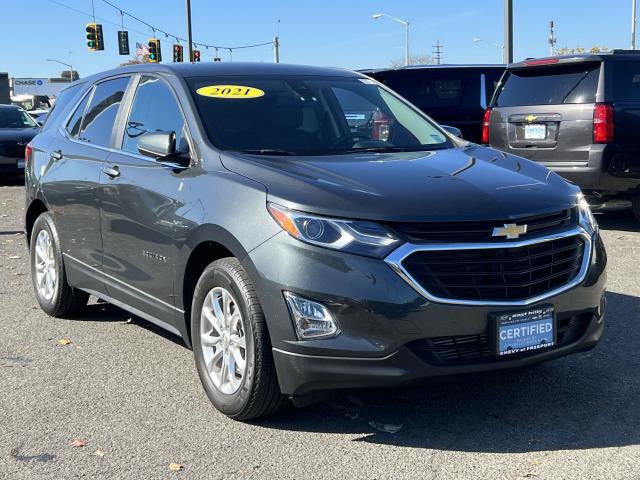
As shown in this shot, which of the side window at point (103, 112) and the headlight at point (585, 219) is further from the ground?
the side window at point (103, 112)

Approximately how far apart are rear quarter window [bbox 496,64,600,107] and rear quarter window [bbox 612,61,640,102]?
0.68ft

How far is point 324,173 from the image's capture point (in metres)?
4.02

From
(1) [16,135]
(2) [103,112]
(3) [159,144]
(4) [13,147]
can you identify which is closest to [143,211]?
(3) [159,144]

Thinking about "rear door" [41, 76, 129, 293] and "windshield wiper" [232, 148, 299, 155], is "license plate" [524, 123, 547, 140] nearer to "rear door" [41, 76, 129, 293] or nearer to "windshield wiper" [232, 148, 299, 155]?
"rear door" [41, 76, 129, 293]

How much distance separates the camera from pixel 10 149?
17.0 meters

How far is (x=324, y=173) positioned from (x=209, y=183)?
0.60 metres

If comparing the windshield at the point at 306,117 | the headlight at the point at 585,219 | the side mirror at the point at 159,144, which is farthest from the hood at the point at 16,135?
the headlight at the point at 585,219

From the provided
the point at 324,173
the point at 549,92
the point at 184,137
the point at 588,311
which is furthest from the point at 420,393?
the point at 549,92

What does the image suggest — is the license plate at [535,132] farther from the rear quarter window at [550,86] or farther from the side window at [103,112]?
the side window at [103,112]

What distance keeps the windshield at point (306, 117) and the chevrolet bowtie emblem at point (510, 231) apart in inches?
50.1

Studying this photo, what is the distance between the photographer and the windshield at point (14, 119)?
18266 millimetres

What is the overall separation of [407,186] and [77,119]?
126 inches

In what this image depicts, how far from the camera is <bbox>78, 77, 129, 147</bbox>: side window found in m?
5.47

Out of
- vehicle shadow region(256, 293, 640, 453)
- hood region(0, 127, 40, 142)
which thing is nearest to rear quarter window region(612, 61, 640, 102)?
vehicle shadow region(256, 293, 640, 453)
